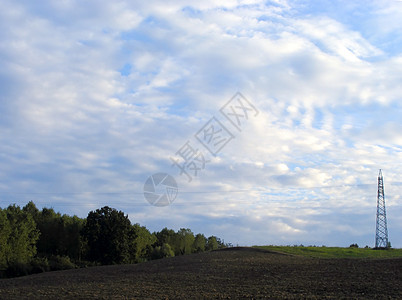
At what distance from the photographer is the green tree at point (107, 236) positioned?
5069cm

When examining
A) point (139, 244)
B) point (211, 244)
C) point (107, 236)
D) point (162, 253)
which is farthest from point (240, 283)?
point (211, 244)

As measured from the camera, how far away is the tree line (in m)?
45.8

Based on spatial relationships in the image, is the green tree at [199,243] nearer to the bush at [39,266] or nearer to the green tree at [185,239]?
the green tree at [185,239]

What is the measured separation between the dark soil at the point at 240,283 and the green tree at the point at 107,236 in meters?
22.1

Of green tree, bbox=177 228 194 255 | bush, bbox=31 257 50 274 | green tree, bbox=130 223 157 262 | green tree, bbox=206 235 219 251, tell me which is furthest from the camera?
green tree, bbox=206 235 219 251

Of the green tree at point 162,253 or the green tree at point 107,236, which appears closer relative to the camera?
the green tree at point 107,236

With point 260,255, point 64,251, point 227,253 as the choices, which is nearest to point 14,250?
point 64,251

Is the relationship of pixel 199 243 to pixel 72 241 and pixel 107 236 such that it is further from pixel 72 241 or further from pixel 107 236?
pixel 107 236

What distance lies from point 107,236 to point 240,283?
3338 cm

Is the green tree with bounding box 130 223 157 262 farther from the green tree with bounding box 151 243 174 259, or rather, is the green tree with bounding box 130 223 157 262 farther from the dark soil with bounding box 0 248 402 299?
the dark soil with bounding box 0 248 402 299

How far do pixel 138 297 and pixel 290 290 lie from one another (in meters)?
6.42

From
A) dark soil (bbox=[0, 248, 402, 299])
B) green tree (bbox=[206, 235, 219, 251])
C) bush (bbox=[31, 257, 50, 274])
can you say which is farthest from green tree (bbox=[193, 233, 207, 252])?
dark soil (bbox=[0, 248, 402, 299])

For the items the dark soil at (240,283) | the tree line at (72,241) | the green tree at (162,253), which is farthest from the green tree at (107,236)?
the dark soil at (240,283)

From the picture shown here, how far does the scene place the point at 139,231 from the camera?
61781mm
